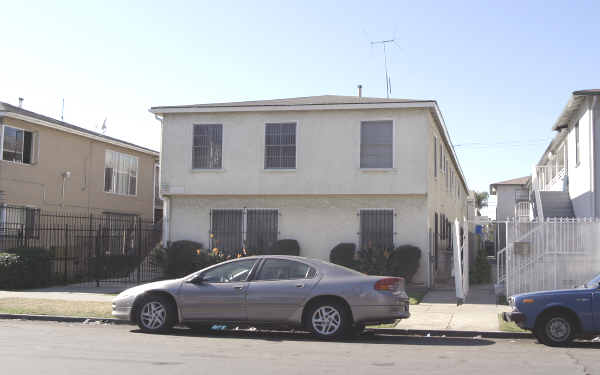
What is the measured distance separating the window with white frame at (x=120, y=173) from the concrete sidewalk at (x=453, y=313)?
1464cm

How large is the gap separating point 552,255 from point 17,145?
17.2 m

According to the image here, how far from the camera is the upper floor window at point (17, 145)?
2239cm

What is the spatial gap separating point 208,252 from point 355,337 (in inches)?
401

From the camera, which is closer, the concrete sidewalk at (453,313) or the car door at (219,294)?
the car door at (219,294)

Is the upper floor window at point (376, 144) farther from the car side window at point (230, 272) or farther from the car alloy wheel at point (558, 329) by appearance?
the car alloy wheel at point (558, 329)

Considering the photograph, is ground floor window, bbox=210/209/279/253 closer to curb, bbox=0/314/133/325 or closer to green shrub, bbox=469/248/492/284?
green shrub, bbox=469/248/492/284

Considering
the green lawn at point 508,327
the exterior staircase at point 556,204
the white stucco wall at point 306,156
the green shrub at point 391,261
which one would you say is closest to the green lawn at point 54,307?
the white stucco wall at point 306,156

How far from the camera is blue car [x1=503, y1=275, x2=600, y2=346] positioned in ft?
32.2

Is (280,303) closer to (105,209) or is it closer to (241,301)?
(241,301)

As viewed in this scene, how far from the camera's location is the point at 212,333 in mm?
11281

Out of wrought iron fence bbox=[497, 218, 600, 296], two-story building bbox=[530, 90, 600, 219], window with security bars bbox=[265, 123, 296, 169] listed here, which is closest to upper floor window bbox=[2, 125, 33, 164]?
window with security bars bbox=[265, 123, 296, 169]

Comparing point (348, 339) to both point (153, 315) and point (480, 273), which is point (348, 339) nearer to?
point (153, 315)

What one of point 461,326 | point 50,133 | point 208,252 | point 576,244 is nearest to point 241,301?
point 461,326

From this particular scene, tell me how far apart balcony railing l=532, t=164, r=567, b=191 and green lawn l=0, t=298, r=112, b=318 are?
16.5 metres
